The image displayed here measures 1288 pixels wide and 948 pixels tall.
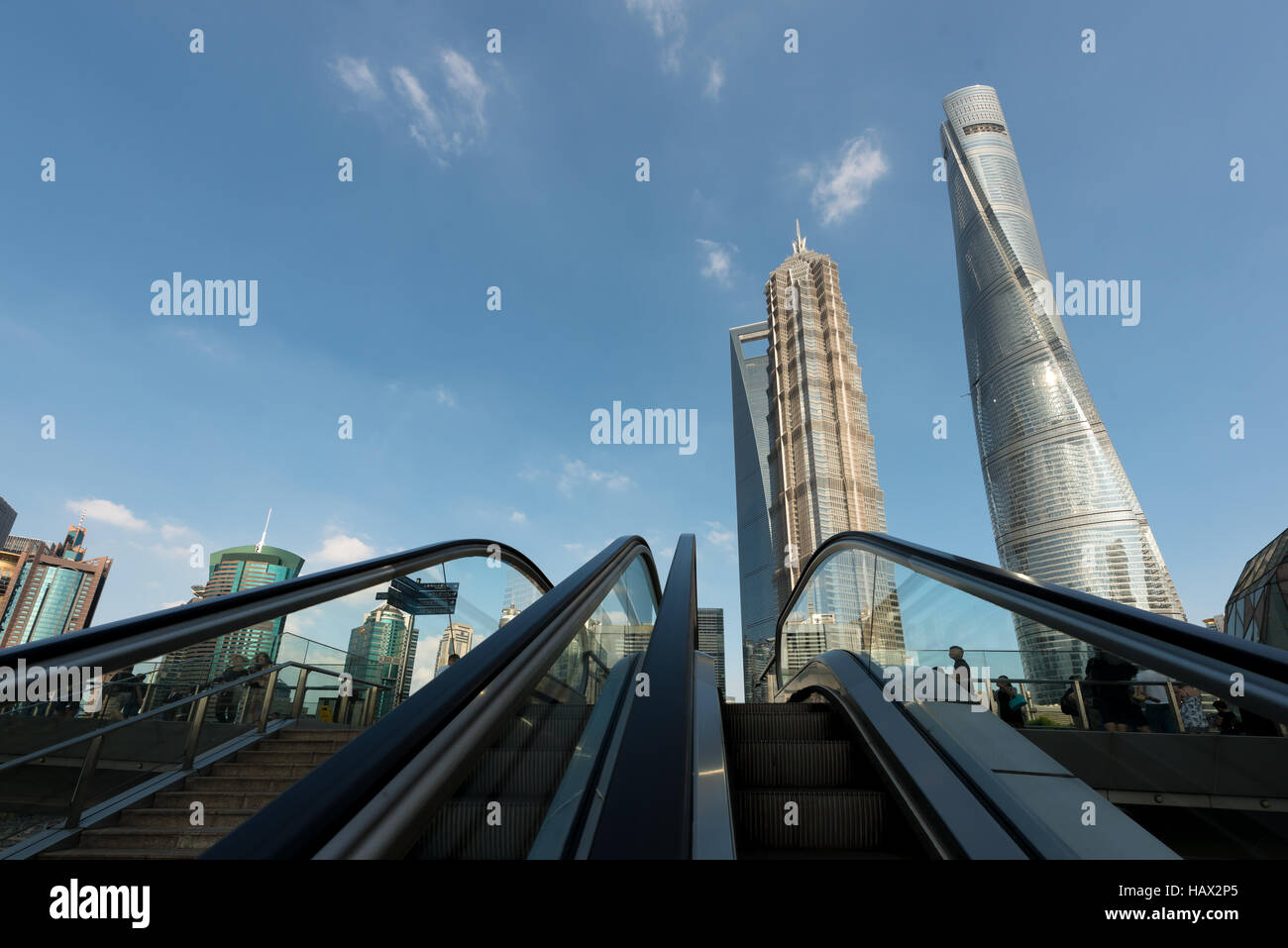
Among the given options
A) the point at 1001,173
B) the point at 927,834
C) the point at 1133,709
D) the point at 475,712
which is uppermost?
the point at 1001,173

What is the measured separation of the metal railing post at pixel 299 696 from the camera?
541 centimetres

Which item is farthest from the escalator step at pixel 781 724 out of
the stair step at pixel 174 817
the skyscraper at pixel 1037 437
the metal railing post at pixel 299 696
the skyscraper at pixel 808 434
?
the skyscraper at pixel 808 434

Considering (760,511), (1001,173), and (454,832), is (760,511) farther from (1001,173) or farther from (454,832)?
(454,832)

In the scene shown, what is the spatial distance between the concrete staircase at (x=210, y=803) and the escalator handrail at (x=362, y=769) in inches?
55.1

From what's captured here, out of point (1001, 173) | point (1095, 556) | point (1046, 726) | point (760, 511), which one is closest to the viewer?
point (1046, 726)

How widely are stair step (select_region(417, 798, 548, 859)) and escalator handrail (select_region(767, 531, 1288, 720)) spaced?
173cm

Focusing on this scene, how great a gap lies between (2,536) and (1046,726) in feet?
606

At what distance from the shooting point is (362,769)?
3.14 feet

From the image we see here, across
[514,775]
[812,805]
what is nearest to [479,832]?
[514,775]

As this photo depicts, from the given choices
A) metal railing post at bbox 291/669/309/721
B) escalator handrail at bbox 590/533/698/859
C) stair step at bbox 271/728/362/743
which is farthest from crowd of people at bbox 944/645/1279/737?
metal railing post at bbox 291/669/309/721

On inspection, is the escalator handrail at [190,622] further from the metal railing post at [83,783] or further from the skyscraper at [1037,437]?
the skyscraper at [1037,437]
